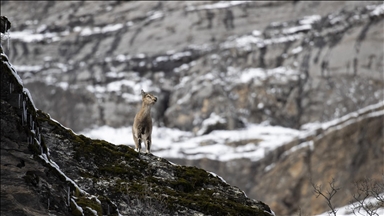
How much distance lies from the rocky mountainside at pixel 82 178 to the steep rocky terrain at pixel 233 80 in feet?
185

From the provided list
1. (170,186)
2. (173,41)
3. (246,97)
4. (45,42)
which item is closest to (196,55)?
(173,41)

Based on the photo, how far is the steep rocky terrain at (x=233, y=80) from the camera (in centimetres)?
7988

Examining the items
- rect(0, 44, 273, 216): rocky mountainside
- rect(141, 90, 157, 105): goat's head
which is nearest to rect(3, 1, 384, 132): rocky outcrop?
rect(141, 90, 157, 105): goat's head

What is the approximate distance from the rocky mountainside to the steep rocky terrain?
56483 mm

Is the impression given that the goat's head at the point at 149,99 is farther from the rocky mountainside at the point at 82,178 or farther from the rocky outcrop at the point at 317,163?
the rocky outcrop at the point at 317,163

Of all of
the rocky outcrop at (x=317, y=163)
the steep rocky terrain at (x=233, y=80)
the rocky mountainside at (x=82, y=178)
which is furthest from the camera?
the steep rocky terrain at (x=233, y=80)

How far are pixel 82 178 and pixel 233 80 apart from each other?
84.8 meters

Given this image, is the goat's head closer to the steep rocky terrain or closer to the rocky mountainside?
the rocky mountainside

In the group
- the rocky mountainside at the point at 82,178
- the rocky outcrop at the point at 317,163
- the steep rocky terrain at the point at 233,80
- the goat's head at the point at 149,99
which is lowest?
the rocky mountainside at the point at 82,178

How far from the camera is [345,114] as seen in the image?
286ft

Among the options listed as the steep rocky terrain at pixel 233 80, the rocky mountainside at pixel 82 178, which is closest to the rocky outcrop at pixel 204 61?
the steep rocky terrain at pixel 233 80

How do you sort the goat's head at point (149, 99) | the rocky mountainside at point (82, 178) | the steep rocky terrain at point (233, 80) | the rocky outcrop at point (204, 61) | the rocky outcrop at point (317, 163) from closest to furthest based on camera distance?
the rocky mountainside at point (82, 178), the goat's head at point (149, 99), the rocky outcrop at point (317, 163), the steep rocky terrain at point (233, 80), the rocky outcrop at point (204, 61)

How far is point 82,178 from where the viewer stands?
15148mm

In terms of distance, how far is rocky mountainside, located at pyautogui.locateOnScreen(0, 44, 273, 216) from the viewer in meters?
11.8
